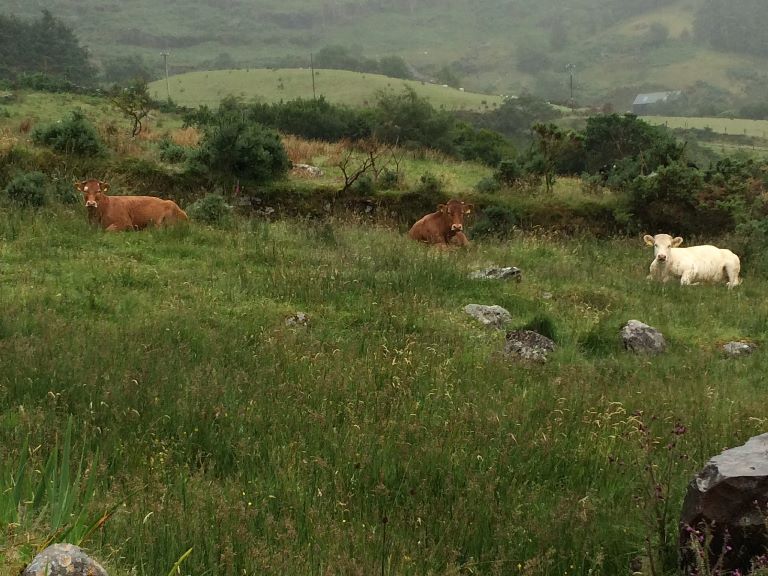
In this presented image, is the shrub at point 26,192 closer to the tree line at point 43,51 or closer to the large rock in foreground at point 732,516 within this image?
the large rock in foreground at point 732,516

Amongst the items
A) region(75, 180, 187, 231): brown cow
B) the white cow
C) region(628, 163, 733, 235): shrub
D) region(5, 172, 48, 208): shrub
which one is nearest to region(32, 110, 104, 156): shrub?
region(5, 172, 48, 208): shrub

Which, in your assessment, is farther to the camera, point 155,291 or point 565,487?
point 155,291

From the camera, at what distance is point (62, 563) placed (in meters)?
2.75

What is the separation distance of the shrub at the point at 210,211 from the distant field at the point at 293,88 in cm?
6964

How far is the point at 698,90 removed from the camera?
608ft

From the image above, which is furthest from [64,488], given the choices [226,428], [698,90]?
[698,90]

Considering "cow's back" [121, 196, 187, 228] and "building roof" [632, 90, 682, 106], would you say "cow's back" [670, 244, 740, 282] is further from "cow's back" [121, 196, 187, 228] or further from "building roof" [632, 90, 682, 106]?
"building roof" [632, 90, 682, 106]

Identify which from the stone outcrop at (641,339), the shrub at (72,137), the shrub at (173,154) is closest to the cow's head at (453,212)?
the stone outcrop at (641,339)

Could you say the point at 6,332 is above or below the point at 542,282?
above

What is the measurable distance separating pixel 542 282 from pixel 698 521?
28.5 feet

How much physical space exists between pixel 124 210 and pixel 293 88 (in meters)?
87.9

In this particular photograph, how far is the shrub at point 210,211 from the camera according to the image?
1452cm

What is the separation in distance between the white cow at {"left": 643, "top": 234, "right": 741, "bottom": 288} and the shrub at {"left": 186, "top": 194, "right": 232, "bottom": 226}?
27.4 feet

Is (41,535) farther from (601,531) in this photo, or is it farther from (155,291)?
(155,291)
